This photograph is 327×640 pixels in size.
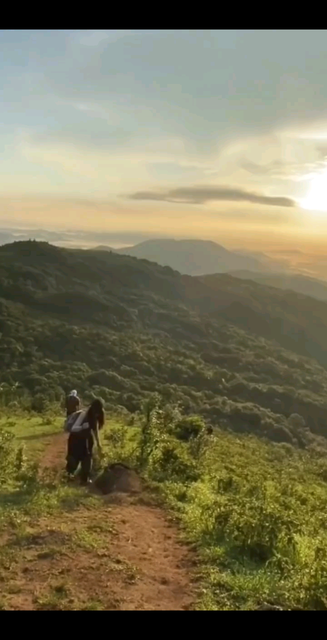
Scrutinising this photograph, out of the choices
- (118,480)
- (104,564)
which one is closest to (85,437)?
(118,480)

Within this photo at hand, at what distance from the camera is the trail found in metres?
5.22

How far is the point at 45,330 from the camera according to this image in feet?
222

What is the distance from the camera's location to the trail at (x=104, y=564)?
522 centimetres

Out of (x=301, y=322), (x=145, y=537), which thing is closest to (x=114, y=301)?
(x=301, y=322)

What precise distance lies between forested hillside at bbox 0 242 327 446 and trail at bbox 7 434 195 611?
45.4 ft

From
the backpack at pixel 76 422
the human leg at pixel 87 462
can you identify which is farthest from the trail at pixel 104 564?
the backpack at pixel 76 422

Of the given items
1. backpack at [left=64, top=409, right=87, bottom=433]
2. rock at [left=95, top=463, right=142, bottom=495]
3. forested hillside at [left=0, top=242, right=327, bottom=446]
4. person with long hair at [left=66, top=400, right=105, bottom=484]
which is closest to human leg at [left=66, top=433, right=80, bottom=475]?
person with long hair at [left=66, top=400, right=105, bottom=484]

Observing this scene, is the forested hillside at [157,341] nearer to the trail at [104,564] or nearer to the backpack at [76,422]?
the backpack at [76,422]

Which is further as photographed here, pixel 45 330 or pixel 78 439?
pixel 45 330

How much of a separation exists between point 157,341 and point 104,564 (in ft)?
288
